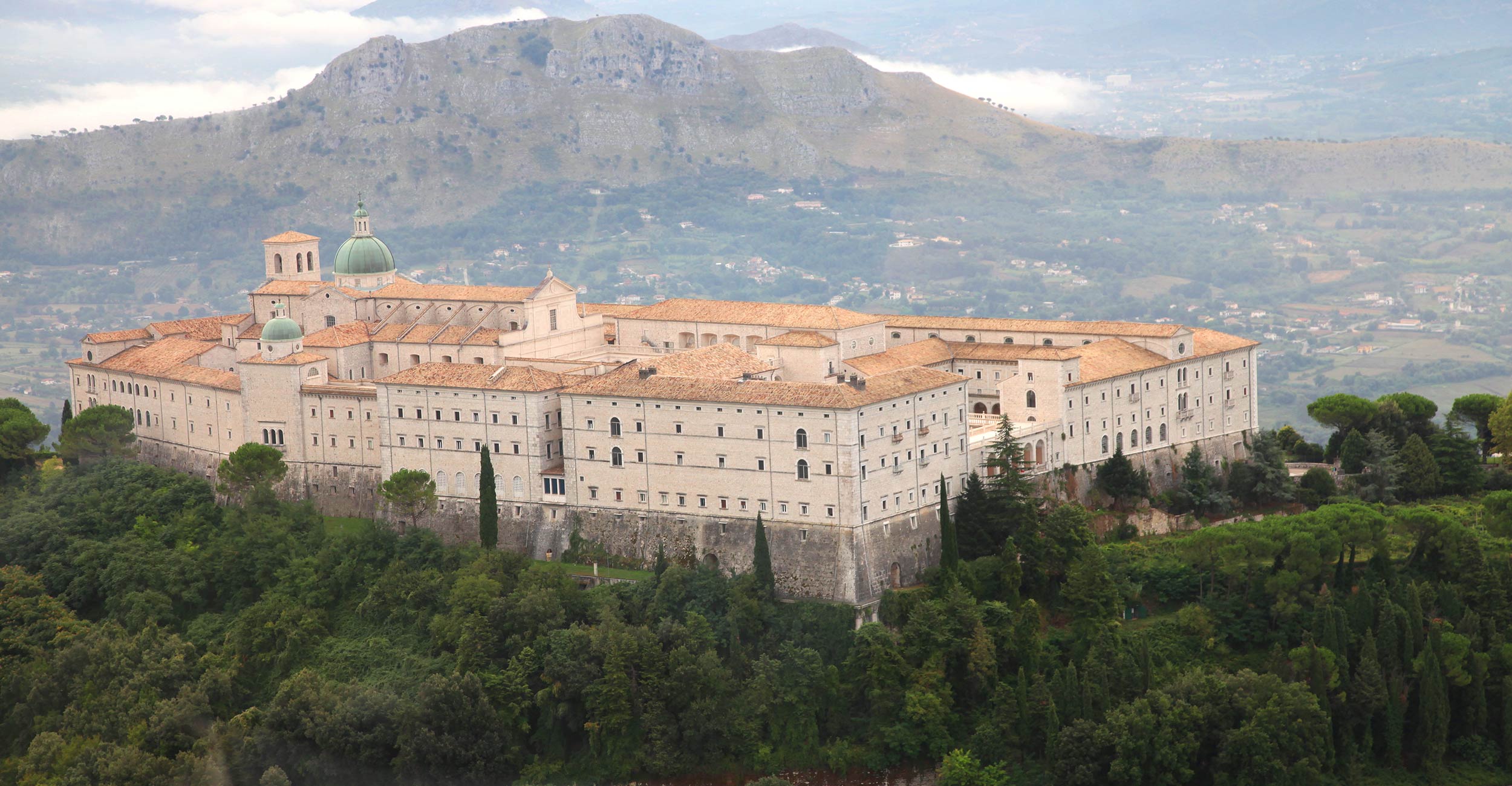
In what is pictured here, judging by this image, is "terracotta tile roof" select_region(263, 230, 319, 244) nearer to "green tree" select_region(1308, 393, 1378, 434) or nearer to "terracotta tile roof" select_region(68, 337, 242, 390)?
"terracotta tile roof" select_region(68, 337, 242, 390)

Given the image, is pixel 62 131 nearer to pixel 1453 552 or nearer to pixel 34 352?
pixel 34 352

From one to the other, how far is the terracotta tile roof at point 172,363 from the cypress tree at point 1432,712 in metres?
44.8

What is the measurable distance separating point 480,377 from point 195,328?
2287 centimetres

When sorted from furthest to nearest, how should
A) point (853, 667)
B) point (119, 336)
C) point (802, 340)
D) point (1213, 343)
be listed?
point (119, 336) → point (1213, 343) → point (802, 340) → point (853, 667)

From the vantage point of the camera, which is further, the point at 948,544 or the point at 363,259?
the point at 363,259

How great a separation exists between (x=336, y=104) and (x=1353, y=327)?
10168cm

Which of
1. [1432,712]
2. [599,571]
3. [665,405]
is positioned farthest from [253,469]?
[1432,712]

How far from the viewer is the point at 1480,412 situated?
76500 mm

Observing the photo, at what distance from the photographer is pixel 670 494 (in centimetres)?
6312

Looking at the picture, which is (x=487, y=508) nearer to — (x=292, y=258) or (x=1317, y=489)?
(x=292, y=258)

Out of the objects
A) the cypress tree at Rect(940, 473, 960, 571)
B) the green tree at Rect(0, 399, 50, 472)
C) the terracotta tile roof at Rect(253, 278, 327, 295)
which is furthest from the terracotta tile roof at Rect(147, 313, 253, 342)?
the cypress tree at Rect(940, 473, 960, 571)

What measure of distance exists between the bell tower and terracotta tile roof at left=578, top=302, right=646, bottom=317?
14140mm

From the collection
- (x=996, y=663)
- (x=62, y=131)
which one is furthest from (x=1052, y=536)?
(x=62, y=131)

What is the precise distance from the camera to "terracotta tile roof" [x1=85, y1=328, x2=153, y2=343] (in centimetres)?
8219
